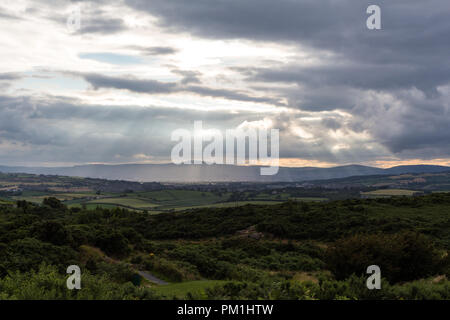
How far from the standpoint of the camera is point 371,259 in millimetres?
16984

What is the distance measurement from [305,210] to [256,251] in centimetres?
2308

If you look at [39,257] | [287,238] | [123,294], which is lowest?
[287,238]

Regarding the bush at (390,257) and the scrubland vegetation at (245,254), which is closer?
the scrubland vegetation at (245,254)

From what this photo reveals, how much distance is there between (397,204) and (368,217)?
13882mm

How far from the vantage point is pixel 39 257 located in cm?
2084

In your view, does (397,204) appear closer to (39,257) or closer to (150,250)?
(150,250)

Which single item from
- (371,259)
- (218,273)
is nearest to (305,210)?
(218,273)

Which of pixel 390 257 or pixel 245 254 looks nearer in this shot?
pixel 390 257

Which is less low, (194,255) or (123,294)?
(123,294)

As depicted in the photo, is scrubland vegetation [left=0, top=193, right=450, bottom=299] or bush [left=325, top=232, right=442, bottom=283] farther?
bush [left=325, top=232, right=442, bottom=283]

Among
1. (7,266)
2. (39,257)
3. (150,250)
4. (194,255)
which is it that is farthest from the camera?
(150,250)

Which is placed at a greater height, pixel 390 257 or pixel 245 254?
pixel 390 257
